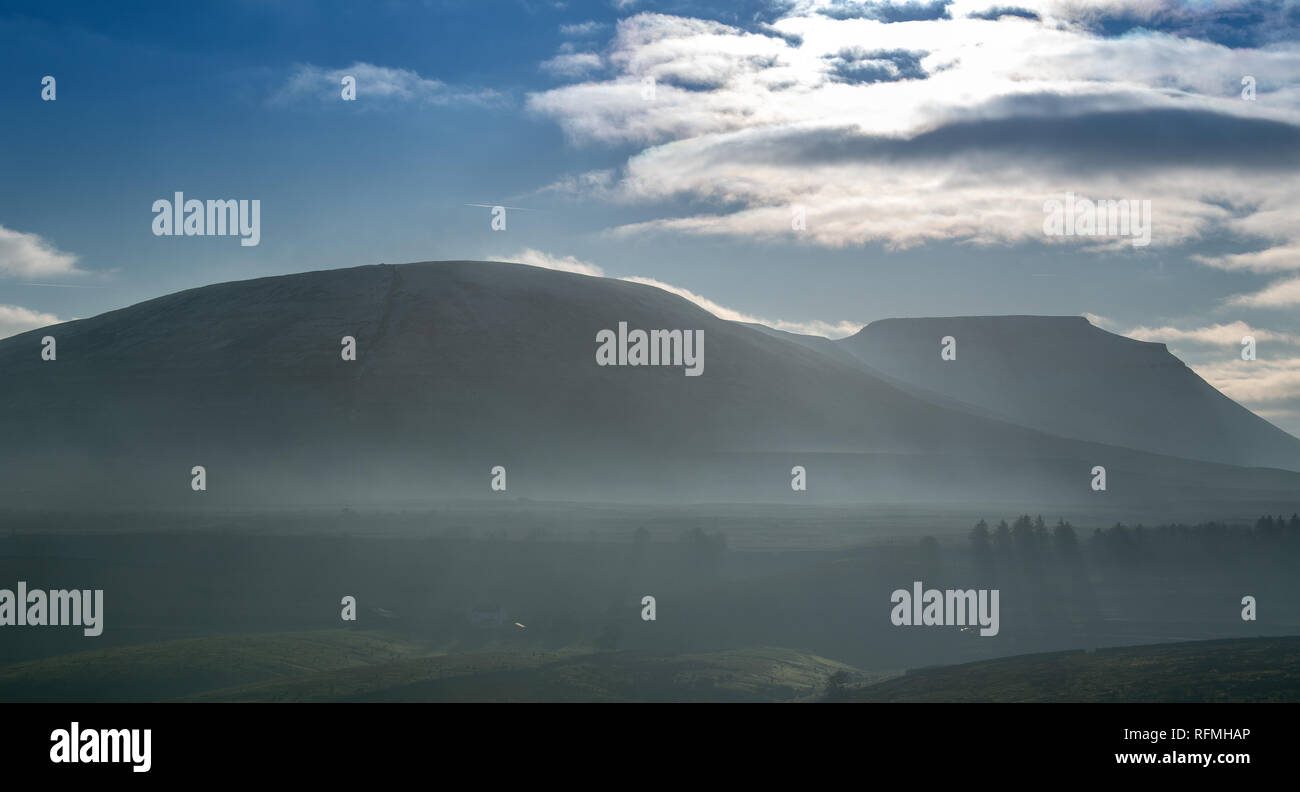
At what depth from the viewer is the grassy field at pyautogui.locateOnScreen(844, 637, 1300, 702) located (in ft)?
205

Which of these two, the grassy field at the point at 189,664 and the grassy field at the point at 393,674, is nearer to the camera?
the grassy field at the point at 393,674

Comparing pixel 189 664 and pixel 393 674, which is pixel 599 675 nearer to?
pixel 393 674

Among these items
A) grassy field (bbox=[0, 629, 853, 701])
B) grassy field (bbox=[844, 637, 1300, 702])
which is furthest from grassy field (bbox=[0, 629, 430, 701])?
grassy field (bbox=[844, 637, 1300, 702])

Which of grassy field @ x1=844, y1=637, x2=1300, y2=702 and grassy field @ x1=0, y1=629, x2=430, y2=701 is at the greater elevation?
grassy field @ x1=844, y1=637, x2=1300, y2=702

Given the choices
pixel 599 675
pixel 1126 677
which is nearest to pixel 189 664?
pixel 599 675

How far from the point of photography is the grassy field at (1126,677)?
205 ft

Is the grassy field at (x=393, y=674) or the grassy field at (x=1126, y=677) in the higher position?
the grassy field at (x=1126, y=677)

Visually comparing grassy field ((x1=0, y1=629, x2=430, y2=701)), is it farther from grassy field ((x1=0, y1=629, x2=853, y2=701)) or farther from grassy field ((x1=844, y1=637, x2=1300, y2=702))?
grassy field ((x1=844, y1=637, x2=1300, y2=702))

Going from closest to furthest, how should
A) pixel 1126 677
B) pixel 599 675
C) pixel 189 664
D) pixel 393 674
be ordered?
1. pixel 1126 677
2. pixel 393 674
3. pixel 599 675
4. pixel 189 664

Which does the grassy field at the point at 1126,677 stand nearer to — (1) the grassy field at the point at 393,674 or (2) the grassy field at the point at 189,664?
(1) the grassy field at the point at 393,674

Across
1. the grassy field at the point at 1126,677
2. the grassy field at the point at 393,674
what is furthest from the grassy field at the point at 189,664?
the grassy field at the point at 1126,677

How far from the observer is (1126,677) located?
70.2m
